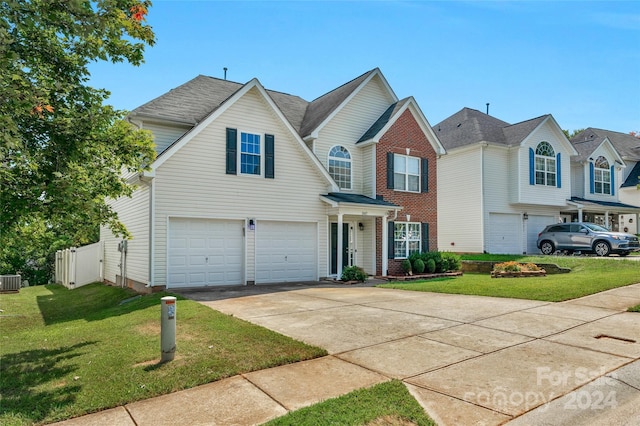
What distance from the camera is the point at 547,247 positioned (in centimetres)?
2367

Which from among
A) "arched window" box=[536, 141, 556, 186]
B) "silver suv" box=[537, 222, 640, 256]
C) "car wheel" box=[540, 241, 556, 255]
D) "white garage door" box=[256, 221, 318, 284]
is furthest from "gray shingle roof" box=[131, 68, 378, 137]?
"car wheel" box=[540, 241, 556, 255]

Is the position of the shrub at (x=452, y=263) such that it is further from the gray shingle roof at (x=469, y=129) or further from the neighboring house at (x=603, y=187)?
the neighboring house at (x=603, y=187)

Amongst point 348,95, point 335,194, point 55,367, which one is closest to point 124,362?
point 55,367

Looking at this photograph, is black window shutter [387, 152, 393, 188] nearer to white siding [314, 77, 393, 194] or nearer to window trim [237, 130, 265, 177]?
white siding [314, 77, 393, 194]

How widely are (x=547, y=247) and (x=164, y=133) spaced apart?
20991mm

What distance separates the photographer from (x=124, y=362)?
Answer: 18.9ft

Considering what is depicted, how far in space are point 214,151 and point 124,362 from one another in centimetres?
963

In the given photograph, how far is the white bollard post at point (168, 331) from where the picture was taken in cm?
577

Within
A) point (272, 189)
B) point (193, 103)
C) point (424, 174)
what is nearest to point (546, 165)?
point (424, 174)

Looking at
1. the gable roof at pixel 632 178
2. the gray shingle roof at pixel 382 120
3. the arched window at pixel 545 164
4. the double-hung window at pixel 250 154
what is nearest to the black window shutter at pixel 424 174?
the gray shingle roof at pixel 382 120

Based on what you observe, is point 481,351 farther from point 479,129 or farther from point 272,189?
point 479,129

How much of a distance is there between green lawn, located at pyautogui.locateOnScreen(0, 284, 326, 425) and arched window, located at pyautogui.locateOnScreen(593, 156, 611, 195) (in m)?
29.6

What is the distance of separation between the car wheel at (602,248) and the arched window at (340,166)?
12976 millimetres

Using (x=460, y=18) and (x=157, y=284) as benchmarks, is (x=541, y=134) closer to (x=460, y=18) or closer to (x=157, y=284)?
(x=460, y=18)
